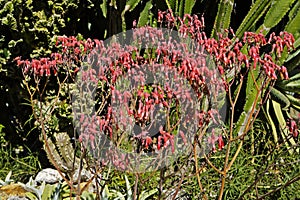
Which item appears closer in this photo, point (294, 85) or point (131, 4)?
point (131, 4)

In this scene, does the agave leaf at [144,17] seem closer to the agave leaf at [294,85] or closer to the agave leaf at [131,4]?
the agave leaf at [131,4]

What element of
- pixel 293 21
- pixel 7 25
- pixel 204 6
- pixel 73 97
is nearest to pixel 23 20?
pixel 7 25

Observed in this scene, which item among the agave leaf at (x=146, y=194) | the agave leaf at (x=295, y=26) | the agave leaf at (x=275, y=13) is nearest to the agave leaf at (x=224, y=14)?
the agave leaf at (x=275, y=13)

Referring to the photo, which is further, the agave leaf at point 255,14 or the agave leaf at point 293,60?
the agave leaf at point 293,60

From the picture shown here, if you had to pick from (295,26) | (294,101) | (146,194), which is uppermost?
(295,26)

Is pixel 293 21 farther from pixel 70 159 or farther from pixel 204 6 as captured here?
pixel 70 159

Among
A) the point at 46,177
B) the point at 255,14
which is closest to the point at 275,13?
the point at 255,14

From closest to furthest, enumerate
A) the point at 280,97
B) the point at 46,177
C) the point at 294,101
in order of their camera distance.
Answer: the point at 46,177 < the point at 280,97 < the point at 294,101

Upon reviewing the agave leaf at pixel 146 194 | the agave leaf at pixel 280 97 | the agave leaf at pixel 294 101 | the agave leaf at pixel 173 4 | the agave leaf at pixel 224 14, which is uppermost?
the agave leaf at pixel 173 4

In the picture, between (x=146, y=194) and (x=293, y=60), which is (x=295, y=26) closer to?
(x=293, y=60)

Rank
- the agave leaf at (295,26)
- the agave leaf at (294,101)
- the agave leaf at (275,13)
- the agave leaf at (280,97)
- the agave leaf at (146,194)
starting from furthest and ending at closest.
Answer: the agave leaf at (294,101), the agave leaf at (280,97), the agave leaf at (295,26), the agave leaf at (275,13), the agave leaf at (146,194)

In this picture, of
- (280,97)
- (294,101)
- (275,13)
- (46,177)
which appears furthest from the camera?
(294,101)

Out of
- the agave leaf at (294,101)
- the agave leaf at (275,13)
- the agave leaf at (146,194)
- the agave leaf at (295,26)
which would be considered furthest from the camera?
the agave leaf at (294,101)

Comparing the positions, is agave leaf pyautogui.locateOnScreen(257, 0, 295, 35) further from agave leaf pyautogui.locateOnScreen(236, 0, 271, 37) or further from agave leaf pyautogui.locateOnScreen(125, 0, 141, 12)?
agave leaf pyautogui.locateOnScreen(125, 0, 141, 12)
